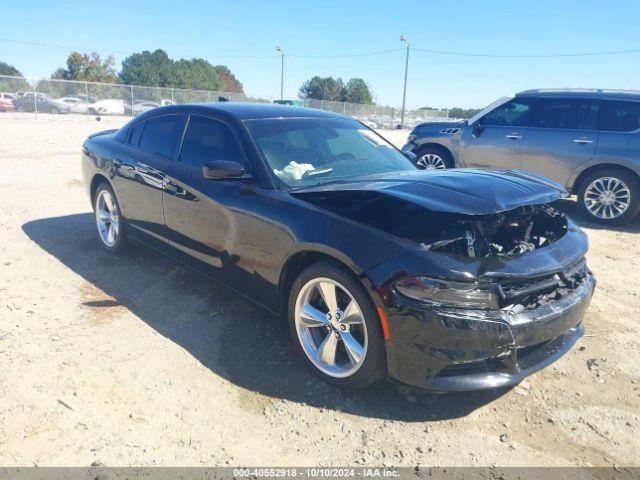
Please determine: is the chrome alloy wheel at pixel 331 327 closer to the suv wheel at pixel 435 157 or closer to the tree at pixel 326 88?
the suv wheel at pixel 435 157

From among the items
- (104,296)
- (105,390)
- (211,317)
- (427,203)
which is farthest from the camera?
(104,296)

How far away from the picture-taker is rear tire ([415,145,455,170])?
29.6 feet

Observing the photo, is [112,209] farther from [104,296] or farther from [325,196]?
[325,196]

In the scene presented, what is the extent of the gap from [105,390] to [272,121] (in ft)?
7.51

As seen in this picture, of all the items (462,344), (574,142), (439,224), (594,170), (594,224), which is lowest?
(594,224)

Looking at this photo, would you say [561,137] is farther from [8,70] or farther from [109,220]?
[8,70]

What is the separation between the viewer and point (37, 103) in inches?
1139

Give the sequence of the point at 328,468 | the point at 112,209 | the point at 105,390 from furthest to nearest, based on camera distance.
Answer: the point at 112,209, the point at 105,390, the point at 328,468

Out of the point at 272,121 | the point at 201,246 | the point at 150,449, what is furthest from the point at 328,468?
the point at 272,121

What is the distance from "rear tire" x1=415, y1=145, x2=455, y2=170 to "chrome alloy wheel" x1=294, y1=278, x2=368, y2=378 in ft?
20.9

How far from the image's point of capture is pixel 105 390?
2965mm

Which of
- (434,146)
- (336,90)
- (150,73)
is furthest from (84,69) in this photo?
(434,146)

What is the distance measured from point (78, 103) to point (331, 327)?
32.3m

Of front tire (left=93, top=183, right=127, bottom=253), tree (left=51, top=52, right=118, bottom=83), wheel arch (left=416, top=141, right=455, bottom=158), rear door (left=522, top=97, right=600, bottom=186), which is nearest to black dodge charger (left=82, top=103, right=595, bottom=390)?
front tire (left=93, top=183, right=127, bottom=253)
